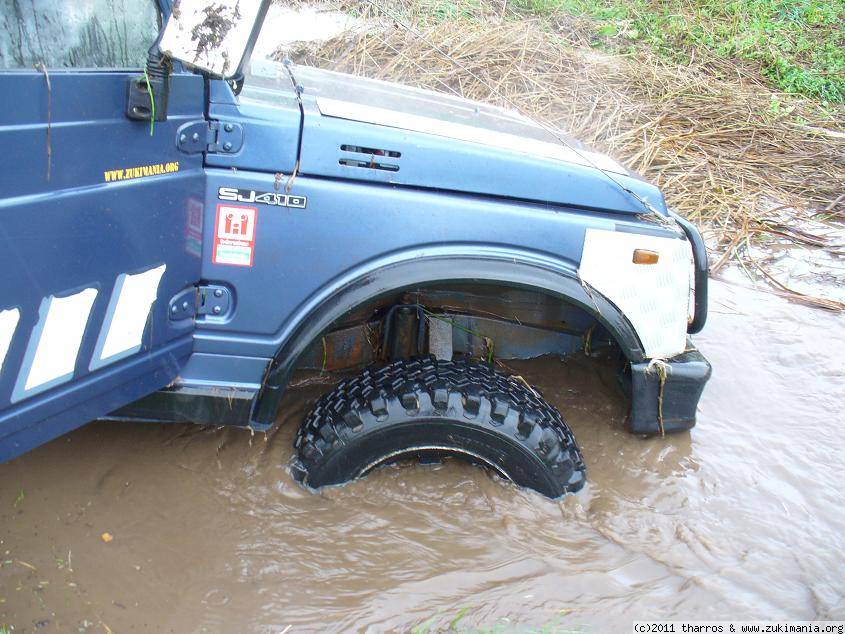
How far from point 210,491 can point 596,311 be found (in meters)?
1.48

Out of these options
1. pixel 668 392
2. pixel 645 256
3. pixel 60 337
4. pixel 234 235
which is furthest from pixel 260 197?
pixel 668 392

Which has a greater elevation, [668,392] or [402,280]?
[402,280]

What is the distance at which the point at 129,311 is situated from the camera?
7.10 ft

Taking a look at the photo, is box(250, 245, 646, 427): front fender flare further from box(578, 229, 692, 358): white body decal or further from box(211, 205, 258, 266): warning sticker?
box(211, 205, 258, 266): warning sticker

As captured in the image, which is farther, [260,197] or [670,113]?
[670,113]

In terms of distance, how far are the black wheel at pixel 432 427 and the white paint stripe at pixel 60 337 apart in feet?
2.95

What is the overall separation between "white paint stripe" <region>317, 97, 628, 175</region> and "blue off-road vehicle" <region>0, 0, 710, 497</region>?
0.05ft

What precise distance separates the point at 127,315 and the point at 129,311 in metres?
0.01

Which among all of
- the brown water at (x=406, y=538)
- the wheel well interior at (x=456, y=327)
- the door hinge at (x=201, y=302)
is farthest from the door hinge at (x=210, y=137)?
the brown water at (x=406, y=538)

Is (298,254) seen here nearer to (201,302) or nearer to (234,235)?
(234,235)

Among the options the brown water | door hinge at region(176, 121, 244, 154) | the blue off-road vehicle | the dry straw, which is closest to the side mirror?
the blue off-road vehicle

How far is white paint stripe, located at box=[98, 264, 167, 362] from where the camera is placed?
212 centimetres

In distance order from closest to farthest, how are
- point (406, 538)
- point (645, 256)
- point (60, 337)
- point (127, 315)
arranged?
point (60, 337), point (127, 315), point (645, 256), point (406, 538)

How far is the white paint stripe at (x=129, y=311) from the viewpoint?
2.12 metres
